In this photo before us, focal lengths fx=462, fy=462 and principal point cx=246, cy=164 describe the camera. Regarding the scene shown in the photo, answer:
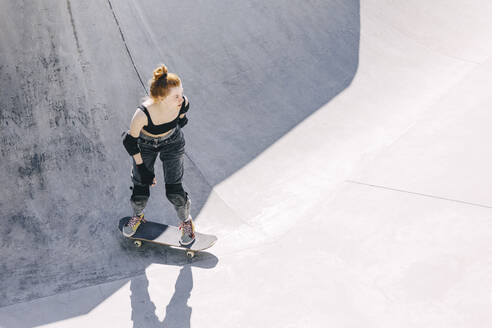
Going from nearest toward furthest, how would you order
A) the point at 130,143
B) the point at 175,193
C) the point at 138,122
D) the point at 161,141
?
the point at 138,122 → the point at 130,143 → the point at 161,141 → the point at 175,193

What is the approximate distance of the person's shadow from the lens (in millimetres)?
3770

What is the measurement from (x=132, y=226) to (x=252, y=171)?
1698 millimetres

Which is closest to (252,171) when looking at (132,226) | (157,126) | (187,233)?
(187,233)

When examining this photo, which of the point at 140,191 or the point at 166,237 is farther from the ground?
the point at 140,191

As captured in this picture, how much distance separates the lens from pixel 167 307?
3922mm

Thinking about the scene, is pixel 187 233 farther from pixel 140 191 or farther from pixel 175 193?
pixel 140 191

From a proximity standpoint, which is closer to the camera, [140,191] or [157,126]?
[157,126]

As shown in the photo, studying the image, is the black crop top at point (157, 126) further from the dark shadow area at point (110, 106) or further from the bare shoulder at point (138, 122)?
the dark shadow area at point (110, 106)

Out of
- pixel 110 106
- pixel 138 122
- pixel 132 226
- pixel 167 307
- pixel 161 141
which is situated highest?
pixel 138 122

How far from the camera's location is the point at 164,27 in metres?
6.86

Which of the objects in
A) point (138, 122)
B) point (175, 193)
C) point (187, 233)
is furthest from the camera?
point (187, 233)

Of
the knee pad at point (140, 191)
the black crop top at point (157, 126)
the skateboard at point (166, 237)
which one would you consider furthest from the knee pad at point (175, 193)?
the black crop top at point (157, 126)

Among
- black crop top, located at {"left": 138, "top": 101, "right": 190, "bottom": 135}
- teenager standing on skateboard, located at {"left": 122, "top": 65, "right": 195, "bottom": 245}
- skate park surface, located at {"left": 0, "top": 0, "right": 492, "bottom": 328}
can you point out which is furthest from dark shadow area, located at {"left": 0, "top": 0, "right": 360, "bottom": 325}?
black crop top, located at {"left": 138, "top": 101, "right": 190, "bottom": 135}

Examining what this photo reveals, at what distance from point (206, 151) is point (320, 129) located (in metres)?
1.64
